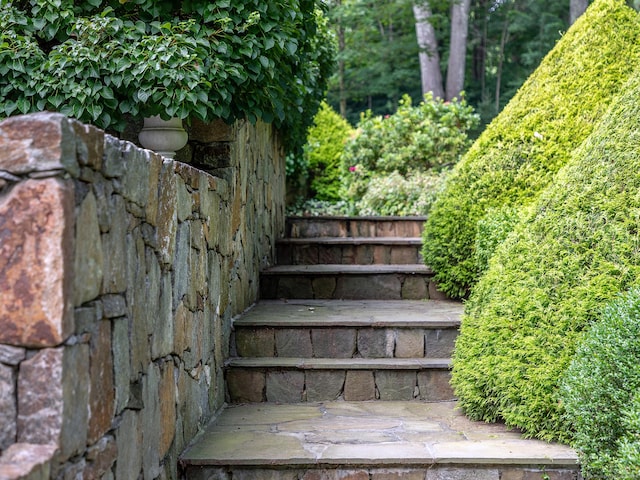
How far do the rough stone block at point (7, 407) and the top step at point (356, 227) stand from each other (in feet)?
15.2

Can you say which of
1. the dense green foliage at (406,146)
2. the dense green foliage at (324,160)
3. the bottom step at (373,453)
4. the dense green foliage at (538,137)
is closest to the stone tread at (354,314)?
the dense green foliage at (538,137)

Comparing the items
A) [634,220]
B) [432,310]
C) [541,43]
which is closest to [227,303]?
[432,310]

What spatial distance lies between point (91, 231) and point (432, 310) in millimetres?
2980

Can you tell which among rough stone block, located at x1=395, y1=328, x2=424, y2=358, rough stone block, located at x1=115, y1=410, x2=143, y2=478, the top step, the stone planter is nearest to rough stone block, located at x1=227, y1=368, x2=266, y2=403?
rough stone block, located at x1=395, y1=328, x2=424, y2=358

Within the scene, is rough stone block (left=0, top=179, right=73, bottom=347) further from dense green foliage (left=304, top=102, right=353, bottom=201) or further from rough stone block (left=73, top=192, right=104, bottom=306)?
dense green foliage (left=304, top=102, right=353, bottom=201)

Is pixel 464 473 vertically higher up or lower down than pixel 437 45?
lower down

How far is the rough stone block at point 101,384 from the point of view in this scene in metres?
1.78

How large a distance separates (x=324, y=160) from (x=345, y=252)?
149 inches

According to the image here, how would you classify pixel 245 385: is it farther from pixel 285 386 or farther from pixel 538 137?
pixel 538 137

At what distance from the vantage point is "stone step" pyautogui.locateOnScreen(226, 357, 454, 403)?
12.1ft

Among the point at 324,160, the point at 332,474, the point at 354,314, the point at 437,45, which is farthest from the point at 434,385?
the point at 437,45

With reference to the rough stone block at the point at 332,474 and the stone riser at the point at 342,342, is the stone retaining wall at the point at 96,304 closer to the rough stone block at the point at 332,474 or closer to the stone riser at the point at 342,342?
the rough stone block at the point at 332,474

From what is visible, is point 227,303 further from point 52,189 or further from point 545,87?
point 545,87

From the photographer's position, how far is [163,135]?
3.54 m
